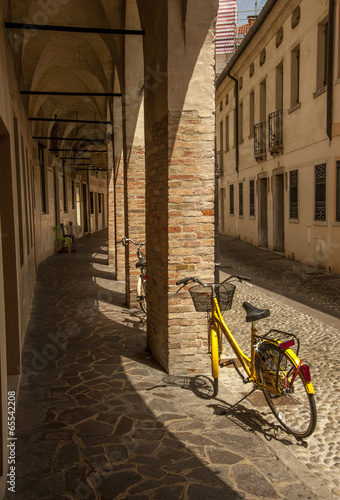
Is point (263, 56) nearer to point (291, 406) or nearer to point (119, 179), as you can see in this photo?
point (119, 179)

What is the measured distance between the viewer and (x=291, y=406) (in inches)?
163

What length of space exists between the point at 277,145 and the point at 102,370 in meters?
11.8

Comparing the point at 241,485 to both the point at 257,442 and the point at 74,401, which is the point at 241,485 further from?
the point at 74,401

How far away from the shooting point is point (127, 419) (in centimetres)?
390

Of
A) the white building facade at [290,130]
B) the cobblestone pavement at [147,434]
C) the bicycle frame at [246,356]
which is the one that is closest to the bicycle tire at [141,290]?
the cobblestone pavement at [147,434]

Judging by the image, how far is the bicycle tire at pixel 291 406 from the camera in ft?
11.1

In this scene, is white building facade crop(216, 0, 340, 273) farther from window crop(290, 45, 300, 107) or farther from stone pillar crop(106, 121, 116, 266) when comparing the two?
stone pillar crop(106, 121, 116, 266)

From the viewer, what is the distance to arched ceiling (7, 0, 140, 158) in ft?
27.5

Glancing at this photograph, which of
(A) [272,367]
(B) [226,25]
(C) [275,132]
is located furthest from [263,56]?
(A) [272,367]

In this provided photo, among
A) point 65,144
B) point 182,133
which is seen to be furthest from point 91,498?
point 65,144

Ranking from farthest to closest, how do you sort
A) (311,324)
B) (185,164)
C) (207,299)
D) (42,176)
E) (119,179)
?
(42,176)
(119,179)
(311,324)
(185,164)
(207,299)

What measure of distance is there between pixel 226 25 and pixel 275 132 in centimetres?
994

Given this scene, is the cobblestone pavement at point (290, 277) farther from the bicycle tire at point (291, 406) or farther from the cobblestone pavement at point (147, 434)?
the bicycle tire at point (291, 406)

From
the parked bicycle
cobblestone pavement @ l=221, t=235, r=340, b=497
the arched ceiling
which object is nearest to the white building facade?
cobblestone pavement @ l=221, t=235, r=340, b=497
